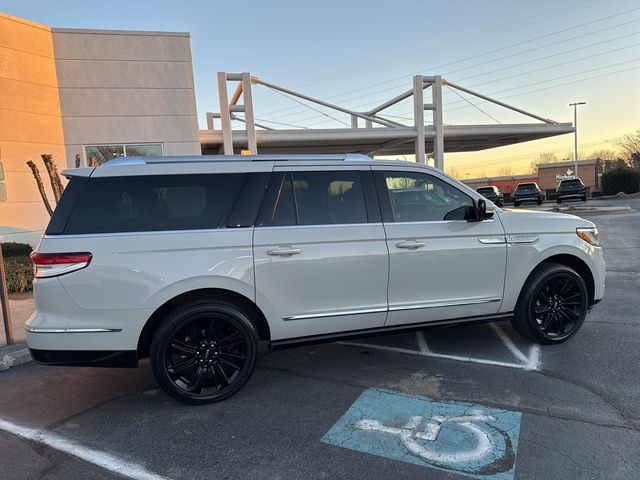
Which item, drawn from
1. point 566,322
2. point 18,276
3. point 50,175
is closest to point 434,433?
point 566,322

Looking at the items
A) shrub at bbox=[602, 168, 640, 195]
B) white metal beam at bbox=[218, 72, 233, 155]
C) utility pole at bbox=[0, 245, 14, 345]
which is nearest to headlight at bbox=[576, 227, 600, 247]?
utility pole at bbox=[0, 245, 14, 345]

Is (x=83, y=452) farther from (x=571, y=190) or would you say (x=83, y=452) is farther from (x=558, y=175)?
(x=558, y=175)

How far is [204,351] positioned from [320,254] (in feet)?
4.11

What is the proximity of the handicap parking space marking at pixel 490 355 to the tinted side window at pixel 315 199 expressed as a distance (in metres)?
1.63

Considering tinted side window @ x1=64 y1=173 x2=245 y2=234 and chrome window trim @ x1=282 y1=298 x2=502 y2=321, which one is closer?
tinted side window @ x1=64 y1=173 x2=245 y2=234

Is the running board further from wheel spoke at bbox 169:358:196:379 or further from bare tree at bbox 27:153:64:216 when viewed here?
bare tree at bbox 27:153:64:216

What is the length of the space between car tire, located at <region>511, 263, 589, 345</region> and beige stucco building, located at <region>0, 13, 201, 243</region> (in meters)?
11.0

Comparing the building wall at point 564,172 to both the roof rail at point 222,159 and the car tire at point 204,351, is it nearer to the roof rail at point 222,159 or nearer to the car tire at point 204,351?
the roof rail at point 222,159

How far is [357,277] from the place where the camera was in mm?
4070

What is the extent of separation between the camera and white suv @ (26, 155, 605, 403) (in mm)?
3520

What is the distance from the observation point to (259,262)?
381 cm

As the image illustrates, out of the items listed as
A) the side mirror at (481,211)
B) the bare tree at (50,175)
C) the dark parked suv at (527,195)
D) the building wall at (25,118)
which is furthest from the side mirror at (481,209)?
the dark parked suv at (527,195)

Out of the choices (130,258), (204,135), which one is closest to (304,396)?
(130,258)

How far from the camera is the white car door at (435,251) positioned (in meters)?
4.23
